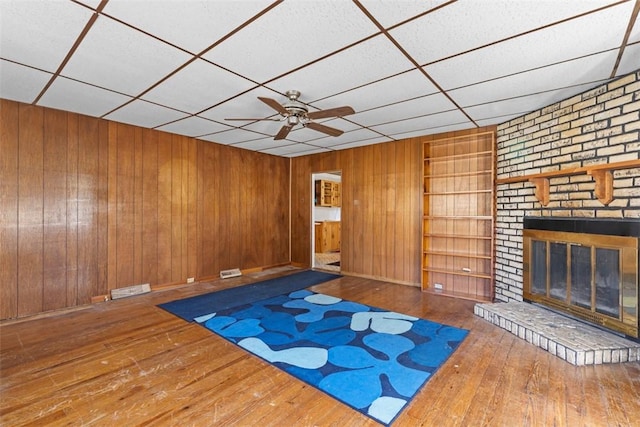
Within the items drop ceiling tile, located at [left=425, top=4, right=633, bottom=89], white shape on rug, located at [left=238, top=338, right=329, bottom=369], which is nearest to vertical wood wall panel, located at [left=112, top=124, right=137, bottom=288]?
white shape on rug, located at [left=238, top=338, right=329, bottom=369]

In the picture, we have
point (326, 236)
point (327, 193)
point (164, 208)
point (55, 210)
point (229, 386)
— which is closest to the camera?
point (229, 386)

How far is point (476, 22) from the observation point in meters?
1.96

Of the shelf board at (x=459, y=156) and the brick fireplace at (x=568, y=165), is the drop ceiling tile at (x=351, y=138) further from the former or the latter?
the brick fireplace at (x=568, y=165)

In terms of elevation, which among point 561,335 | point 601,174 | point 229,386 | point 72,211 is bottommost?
point 229,386

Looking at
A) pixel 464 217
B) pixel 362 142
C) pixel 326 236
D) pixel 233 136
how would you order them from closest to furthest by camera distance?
pixel 464 217 → pixel 233 136 → pixel 362 142 → pixel 326 236

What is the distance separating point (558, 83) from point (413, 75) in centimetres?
146

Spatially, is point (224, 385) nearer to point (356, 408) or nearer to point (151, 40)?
point (356, 408)

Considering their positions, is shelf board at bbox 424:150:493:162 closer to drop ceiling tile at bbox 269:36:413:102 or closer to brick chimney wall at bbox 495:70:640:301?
brick chimney wall at bbox 495:70:640:301

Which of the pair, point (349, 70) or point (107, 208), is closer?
point (349, 70)

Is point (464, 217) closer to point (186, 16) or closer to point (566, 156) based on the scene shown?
point (566, 156)

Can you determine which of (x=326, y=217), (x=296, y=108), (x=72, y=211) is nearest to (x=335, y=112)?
(x=296, y=108)

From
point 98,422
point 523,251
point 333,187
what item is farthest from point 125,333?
point 333,187

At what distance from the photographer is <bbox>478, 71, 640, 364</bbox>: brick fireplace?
8.79 ft

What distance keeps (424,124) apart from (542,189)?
65.7 inches
